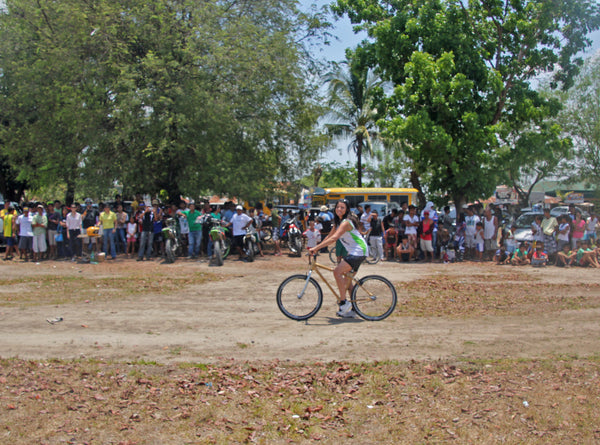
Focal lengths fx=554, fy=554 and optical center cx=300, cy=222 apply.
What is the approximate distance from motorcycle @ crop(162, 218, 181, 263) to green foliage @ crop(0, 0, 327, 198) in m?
2.84

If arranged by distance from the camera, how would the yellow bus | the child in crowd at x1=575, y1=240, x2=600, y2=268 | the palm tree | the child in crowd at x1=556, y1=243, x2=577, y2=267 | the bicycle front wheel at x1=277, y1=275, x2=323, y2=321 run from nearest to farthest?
the bicycle front wheel at x1=277, y1=275, x2=323, y2=321, the child in crowd at x1=575, y1=240, x2=600, y2=268, the child in crowd at x1=556, y1=243, x2=577, y2=267, the yellow bus, the palm tree

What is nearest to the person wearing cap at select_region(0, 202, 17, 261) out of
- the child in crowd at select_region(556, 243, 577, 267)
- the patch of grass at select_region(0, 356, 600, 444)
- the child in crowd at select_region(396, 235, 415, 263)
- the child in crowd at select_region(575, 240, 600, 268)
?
the child in crowd at select_region(396, 235, 415, 263)

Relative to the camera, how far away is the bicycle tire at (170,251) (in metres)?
17.1

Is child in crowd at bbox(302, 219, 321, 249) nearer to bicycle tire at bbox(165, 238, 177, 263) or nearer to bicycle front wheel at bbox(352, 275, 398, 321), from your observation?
bicycle tire at bbox(165, 238, 177, 263)

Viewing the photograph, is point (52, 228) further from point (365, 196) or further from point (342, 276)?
point (365, 196)

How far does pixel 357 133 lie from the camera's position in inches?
1426

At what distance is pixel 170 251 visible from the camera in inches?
674

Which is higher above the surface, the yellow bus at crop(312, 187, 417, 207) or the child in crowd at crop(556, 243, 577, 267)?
the yellow bus at crop(312, 187, 417, 207)

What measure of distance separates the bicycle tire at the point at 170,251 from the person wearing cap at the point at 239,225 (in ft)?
6.38

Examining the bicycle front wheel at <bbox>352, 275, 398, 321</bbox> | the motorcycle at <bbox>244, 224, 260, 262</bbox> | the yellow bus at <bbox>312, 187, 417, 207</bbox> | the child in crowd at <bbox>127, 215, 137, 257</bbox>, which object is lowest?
the bicycle front wheel at <bbox>352, 275, 398, 321</bbox>

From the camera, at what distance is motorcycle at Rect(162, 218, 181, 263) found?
17.1 metres

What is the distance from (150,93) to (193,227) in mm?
4910

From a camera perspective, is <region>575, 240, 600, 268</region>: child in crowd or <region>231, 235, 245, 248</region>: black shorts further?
<region>231, 235, 245, 248</region>: black shorts

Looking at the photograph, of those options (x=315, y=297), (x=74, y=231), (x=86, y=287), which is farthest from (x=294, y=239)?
(x=315, y=297)
